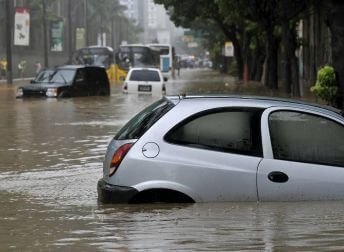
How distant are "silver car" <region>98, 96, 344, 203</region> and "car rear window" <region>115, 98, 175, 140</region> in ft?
0.08

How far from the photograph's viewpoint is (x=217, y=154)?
6.35m

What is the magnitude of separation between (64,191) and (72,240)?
3.03m

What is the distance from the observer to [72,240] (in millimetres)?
5789

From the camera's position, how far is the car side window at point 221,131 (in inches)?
252

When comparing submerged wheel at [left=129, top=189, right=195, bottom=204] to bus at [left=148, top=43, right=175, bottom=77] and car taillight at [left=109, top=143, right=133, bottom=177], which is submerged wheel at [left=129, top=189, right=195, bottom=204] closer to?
Result: car taillight at [left=109, top=143, right=133, bottom=177]

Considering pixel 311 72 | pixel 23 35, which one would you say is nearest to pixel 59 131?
pixel 311 72

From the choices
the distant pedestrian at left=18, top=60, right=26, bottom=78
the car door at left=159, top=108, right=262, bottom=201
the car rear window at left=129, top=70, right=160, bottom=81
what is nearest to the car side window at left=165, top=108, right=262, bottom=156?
the car door at left=159, top=108, right=262, bottom=201

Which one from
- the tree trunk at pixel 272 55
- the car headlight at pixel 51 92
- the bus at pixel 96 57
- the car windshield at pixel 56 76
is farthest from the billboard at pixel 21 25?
the car headlight at pixel 51 92

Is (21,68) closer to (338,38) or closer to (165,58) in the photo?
(165,58)

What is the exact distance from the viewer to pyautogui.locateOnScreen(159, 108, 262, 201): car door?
6.30 meters

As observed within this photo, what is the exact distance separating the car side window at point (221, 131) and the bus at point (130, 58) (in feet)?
141

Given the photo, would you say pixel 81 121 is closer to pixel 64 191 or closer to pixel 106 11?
pixel 64 191

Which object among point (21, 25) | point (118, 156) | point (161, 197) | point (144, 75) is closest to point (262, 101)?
point (161, 197)

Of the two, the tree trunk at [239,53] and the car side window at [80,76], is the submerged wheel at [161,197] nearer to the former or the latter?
the car side window at [80,76]
